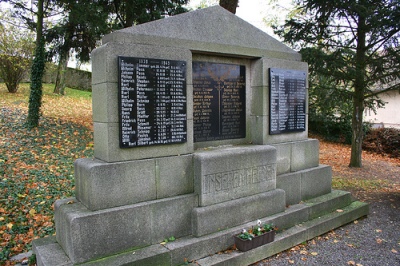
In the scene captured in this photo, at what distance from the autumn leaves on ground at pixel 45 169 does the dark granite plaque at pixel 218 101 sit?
10.4 ft

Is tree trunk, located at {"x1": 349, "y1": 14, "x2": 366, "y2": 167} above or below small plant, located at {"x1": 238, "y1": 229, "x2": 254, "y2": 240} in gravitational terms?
above

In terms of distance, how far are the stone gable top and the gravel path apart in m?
3.19

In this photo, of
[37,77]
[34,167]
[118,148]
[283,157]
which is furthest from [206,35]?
[37,77]

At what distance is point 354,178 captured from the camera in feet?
33.9

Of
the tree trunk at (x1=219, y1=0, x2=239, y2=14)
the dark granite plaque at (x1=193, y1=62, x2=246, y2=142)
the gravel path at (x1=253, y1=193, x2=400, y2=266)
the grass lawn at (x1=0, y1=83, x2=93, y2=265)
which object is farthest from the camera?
the tree trunk at (x1=219, y1=0, x2=239, y2=14)

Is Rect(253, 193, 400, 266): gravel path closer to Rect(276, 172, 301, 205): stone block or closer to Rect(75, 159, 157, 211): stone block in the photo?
Rect(276, 172, 301, 205): stone block

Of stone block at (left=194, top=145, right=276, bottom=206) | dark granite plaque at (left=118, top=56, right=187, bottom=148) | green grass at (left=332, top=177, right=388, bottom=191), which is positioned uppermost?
dark granite plaque at (left=118, top=56, right=187, bottom=148)

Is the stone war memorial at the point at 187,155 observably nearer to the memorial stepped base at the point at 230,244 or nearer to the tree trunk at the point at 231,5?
the memorial stepped base at the point at 230,244

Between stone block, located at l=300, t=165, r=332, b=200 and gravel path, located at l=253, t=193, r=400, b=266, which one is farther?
stone block, located at l=300, t=165, r=332, b=200

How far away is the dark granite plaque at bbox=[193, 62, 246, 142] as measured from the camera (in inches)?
192

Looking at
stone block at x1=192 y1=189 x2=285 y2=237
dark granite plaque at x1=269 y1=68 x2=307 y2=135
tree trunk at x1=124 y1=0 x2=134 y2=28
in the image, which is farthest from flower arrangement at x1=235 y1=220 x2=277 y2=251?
tree trunk at x1=124 y1=0 x2=134 y2=28

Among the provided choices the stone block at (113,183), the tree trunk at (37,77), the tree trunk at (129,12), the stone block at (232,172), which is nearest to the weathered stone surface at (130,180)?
the stone block at (113,183)

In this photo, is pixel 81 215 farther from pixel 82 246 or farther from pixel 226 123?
pixel 226 123

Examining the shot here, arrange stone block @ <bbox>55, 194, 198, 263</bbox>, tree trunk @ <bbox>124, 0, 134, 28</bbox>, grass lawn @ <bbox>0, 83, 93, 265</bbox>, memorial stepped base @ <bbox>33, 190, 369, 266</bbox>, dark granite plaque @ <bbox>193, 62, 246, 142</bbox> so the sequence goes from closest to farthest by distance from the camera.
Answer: stone block @ <bbox>55, 194, 198, 263</bbox> → memorial stepped base @ <bbox>33, 190, 369, 266</bbox> → dark granite plaque @ <bbox>193, 62, 246, 142</bbox> → grass lawn @ <bbox>0, 83, 93, 265</bbox> → tree trunk @ <bbox>124, 0, 134, 28</bbox>
